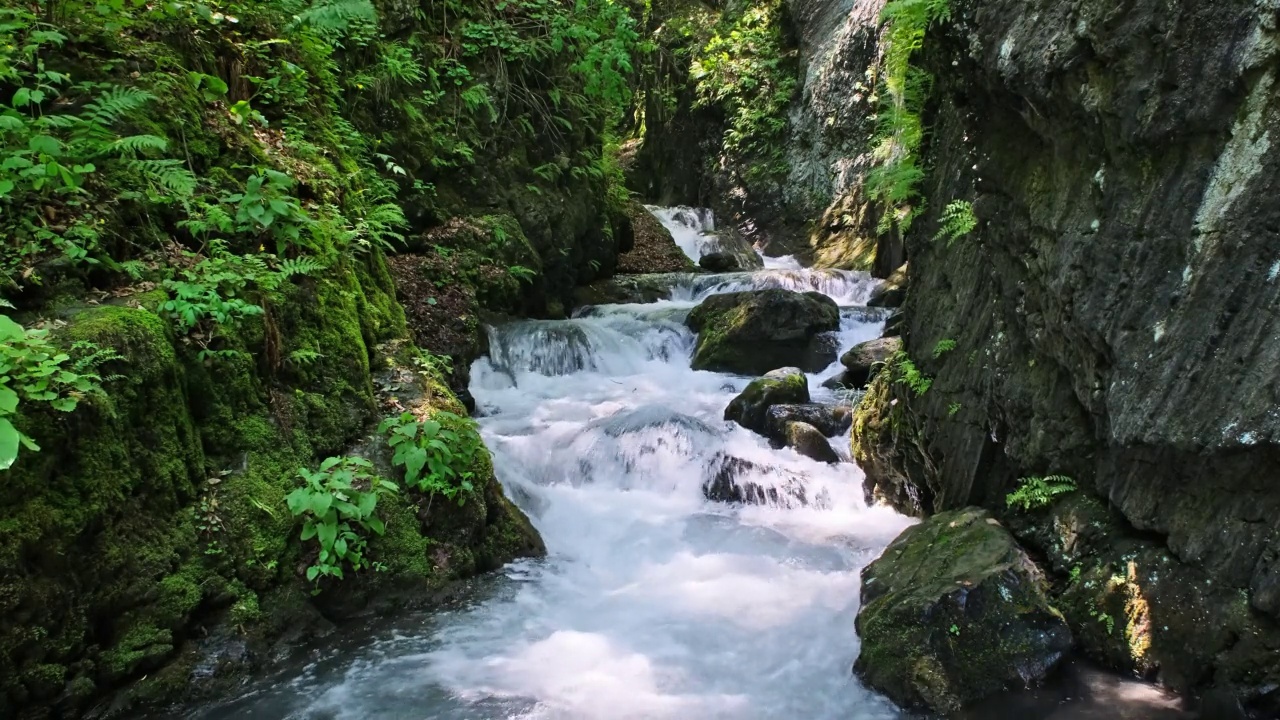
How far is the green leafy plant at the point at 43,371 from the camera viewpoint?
3.34m

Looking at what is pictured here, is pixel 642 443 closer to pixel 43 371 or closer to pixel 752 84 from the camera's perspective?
pixel 43 371

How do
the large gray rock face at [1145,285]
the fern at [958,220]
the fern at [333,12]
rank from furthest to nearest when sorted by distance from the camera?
the fern at [333,12], the fern at [958,220], the large gray rock face at [1145,285]

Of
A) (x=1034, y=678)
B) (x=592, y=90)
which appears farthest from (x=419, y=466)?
(x=592, y=90)

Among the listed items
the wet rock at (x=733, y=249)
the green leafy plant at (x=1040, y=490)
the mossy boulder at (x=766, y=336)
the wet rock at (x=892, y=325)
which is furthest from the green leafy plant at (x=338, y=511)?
the wet rock at (x=733, y=249)

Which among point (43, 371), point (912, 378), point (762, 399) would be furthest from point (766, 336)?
point (43, 371)

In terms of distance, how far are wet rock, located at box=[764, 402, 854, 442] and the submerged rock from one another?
31.6 ft

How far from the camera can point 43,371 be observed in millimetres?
3406

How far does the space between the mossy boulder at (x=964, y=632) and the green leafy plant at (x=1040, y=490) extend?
15.9 inches

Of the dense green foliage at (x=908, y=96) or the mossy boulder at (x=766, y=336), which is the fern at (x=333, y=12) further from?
the mossy boulder at (x=766, y=336)

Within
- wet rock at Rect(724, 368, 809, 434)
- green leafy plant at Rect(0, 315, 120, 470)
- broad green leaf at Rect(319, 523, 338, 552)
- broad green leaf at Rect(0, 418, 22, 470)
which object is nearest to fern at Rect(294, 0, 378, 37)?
green leafy plant at Rect(0, 315, 120, 470)

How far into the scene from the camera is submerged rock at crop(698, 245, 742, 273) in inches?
707

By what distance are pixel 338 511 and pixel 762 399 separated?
18.0 feet

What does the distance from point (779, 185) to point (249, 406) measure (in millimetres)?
19383

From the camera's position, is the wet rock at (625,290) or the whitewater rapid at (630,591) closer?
the whitewater rapid at (630,591)
